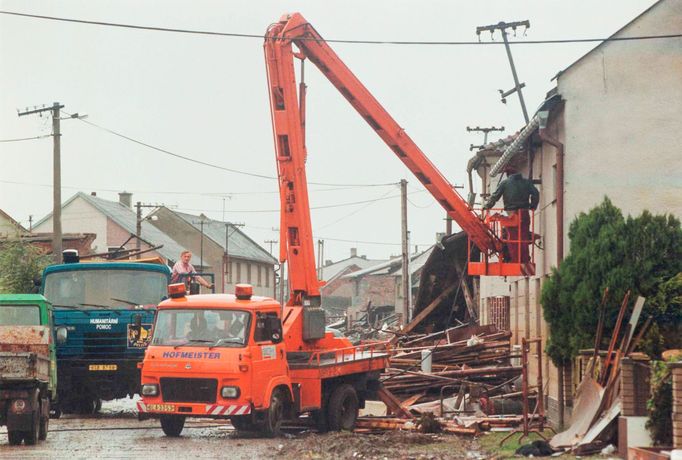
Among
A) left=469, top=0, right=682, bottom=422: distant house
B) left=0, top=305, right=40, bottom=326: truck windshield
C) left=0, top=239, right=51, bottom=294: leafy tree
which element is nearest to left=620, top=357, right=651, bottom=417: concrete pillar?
left=469, top=0, right=682, bottom=422: distant house

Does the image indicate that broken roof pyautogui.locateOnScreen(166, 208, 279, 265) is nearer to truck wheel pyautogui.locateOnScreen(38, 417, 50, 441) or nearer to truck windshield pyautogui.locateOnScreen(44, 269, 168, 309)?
truck windshield pyautogui.locateOnScreen(44, 269, 168, 309)

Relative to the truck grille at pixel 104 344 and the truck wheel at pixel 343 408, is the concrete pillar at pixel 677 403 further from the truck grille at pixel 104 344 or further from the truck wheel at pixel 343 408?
the truck grille at pixel 104 344

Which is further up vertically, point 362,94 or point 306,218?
point 362,94

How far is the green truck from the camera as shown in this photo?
16.7 metres

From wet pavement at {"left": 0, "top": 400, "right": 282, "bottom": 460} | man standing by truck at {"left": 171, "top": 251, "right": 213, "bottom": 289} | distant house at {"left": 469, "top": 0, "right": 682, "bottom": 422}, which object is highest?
distant house at {"left": 469, "top": 0, "right": 682, "bottom": 422}

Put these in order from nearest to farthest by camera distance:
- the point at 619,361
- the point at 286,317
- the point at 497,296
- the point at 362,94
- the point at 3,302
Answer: the point at 619,361
the point at 3,302
the point at 286,317
the point at 362,94
the point at 497,296

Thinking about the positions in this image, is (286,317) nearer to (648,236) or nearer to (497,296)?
(648,236)

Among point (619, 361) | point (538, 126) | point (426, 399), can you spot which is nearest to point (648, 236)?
point (619, 361)

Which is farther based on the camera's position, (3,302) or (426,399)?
(426,399)

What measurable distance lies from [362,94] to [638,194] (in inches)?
263

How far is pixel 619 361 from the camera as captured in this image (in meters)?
15.4

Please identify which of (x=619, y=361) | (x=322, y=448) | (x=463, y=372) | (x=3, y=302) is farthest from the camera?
(x=463, y=372)

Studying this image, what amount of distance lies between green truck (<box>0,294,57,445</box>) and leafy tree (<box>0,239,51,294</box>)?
2463 cm

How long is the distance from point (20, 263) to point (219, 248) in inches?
2154
